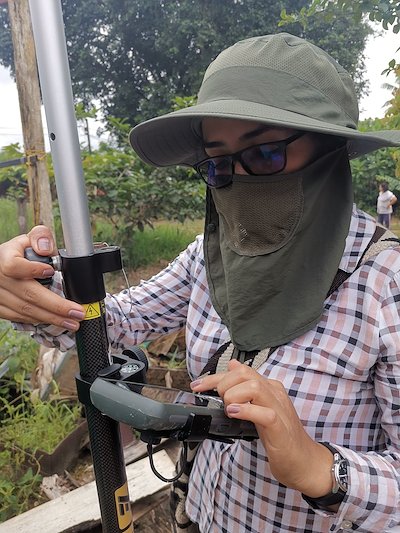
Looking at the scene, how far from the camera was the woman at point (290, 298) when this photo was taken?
762 millimetres

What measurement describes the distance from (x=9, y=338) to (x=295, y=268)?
2.32m

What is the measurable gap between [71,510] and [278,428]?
1.70 m

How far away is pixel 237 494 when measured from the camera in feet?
3.23

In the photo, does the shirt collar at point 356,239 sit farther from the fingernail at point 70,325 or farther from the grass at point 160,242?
the grass at point 160,242

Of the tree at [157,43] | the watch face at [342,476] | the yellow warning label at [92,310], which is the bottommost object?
the watch face at [342,476]

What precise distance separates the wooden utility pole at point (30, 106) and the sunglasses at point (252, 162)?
6.87 feet

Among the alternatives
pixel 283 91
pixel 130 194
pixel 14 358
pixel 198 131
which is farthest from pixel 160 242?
pixel 283 91

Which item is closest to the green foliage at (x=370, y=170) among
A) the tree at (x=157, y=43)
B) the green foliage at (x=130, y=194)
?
the green foliage at (x=130, y=194)

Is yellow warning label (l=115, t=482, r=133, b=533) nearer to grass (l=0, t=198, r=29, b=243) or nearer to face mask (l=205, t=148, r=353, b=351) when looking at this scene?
face mask (l=205, t=148, r=353, b=351)

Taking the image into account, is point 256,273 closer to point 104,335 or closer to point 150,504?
point 104,335

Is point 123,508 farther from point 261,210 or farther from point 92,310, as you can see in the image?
point 261,210

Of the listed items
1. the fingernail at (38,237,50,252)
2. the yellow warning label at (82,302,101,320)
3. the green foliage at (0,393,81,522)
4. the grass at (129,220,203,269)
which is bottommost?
the green foliage at (0,393,81,522)

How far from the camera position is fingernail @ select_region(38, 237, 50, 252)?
79cm

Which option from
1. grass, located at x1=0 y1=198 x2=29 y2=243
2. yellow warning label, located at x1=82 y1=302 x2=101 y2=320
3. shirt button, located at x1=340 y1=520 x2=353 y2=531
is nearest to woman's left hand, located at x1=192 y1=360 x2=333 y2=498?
shirt button, located at x1=340 y1=520 x2=353 y2=531
